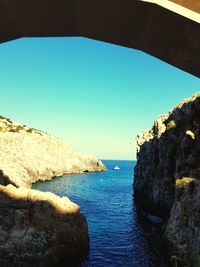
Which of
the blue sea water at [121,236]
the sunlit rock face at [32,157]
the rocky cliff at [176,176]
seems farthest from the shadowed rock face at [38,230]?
the sunlit rock face at [32,157]

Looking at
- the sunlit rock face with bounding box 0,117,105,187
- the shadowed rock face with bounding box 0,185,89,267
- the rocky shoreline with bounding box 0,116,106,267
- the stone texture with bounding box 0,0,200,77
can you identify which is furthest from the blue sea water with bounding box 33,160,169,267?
the stone texture with bounding box 0,0,200,77

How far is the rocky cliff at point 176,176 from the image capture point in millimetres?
38219

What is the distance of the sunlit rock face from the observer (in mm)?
107500

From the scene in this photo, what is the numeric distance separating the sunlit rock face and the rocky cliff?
123ft

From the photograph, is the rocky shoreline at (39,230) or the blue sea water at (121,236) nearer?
the rocky shoreline at (39,230)

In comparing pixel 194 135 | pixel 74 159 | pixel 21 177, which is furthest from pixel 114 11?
pixel 74 159

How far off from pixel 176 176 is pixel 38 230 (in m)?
25.8

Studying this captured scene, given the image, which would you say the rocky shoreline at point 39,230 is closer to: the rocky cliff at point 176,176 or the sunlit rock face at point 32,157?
the rocky cliff at point 176,176

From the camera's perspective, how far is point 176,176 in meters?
53.2

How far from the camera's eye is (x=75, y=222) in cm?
4006

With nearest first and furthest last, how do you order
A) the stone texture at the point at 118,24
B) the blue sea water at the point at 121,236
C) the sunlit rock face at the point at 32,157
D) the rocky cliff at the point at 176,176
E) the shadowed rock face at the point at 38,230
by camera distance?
the stone texture at the point at 118,24
the shadowed rock face at the point at 38,230
the rocky cliff at the point at 176,176
the blue sea water at the point at 121,236
the sunlit rock face at the point at 32,157

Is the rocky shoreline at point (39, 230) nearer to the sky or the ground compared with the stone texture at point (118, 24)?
nearer to the ground

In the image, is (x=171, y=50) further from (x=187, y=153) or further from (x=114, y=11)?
(x=187, y=153)

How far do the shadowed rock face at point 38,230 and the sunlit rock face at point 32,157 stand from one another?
180 feet
